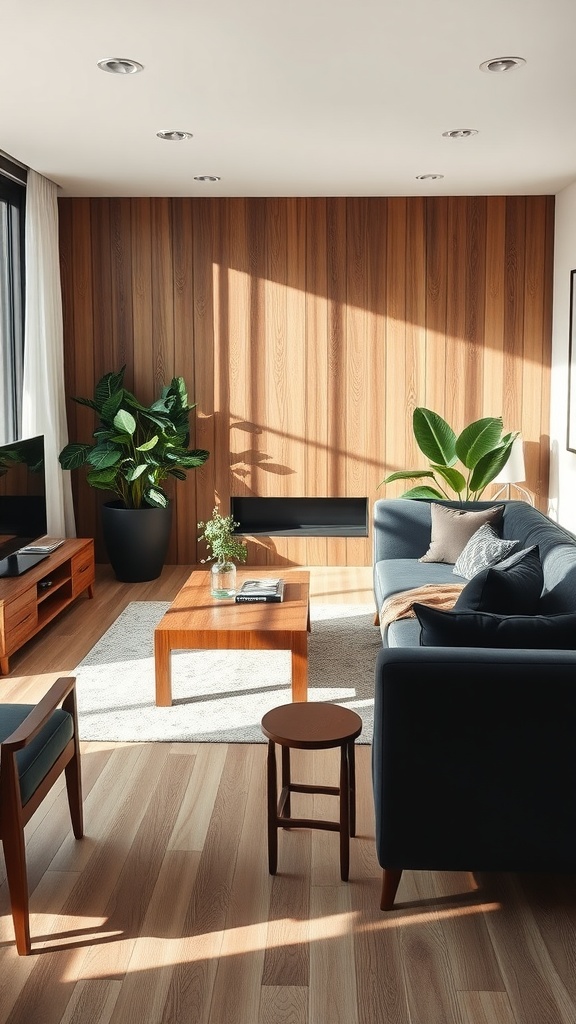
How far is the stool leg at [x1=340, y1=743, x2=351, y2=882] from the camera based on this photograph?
2.58 m

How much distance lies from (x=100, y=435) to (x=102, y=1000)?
4.31 metres

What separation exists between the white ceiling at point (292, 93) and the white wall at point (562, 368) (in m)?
0.28

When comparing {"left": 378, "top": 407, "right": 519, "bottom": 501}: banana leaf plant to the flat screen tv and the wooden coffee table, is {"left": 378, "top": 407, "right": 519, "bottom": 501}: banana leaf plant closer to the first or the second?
the wooden coffee table

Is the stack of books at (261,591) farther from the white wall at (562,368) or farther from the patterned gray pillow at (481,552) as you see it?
the white wall at (562,368)

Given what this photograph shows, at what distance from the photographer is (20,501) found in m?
4.86

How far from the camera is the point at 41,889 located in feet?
8.47

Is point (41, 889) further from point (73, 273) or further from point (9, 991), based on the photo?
point (73, 273)

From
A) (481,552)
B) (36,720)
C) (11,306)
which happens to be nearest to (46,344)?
(11,306)

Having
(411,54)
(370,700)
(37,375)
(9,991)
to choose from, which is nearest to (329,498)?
(37,375)

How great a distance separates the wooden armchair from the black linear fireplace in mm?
4002

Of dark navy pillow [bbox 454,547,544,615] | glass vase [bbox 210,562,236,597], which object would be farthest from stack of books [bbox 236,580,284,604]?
dark navy pillow [bbox 454,547,544,615]

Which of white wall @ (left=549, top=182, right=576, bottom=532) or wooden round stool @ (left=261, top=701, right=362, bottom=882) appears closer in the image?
wooden round stool @ (left=261, top=701, right=362, bottom=882)

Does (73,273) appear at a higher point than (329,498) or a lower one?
higher

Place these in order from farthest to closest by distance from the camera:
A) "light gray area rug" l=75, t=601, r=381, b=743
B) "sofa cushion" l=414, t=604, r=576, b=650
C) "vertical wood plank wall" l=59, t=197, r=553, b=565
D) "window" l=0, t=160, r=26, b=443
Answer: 1. "vertical wood plank wall" l=59, t=197, r=553, b=565
2. "window" l=0, t=160, r=26, b=443
3. "light gray area rug" l=75, t=601, r=381, b=743
4. "sofa cushion" l=414, t=604, r=576, b=650
